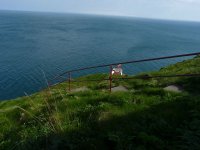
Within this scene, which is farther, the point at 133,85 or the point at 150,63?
the point at 150,63

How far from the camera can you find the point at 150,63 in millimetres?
72562

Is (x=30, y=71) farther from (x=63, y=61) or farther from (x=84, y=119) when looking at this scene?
(x=84, y=119)

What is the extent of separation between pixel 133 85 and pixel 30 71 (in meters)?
49.1

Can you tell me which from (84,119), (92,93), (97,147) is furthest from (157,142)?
(92,93)

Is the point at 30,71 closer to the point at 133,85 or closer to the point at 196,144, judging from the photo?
the point at 133,85

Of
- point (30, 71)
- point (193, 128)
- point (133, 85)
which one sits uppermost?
point (193, 128)

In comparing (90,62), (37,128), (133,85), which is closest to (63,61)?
(90,62)

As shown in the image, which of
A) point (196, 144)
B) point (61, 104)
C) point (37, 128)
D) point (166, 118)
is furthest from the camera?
point (61, 104)

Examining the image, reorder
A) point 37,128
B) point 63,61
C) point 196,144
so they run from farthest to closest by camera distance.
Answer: point 63,61 → point 37,128 → point 196,144

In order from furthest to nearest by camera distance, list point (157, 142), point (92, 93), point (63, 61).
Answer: point (63, 61), point (92, 93), point (157, 142)

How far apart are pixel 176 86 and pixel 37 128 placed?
7.22 m

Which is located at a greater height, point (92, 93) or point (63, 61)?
point (92, 93)

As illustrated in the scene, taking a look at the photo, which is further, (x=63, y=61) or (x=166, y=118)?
(x=63, y=61)

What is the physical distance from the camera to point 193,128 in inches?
252
